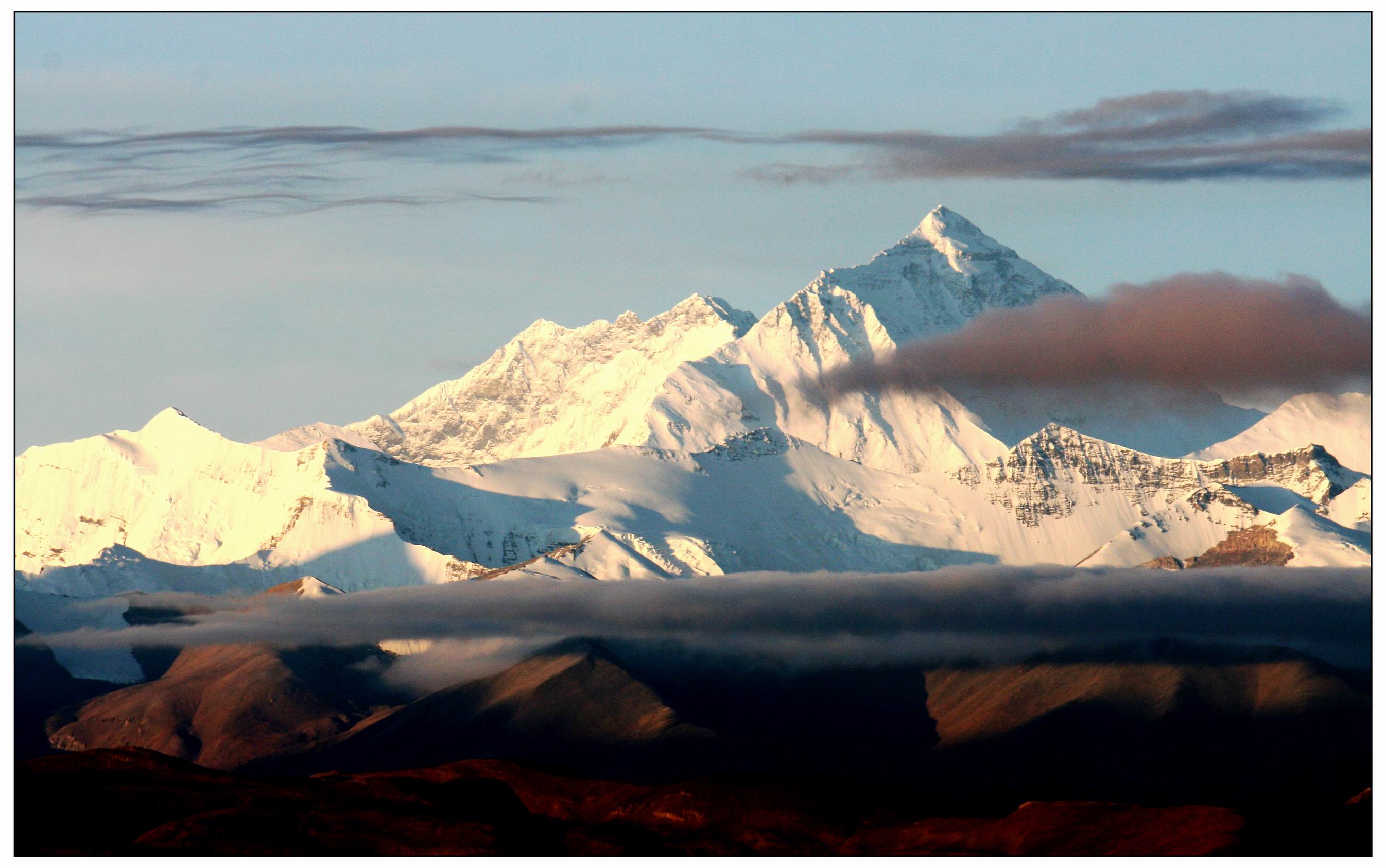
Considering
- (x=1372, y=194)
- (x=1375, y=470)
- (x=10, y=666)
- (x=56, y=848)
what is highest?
(x=1372, y=194)

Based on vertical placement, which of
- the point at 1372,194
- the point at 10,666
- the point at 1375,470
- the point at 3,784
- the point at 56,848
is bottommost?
the point at 56,848
